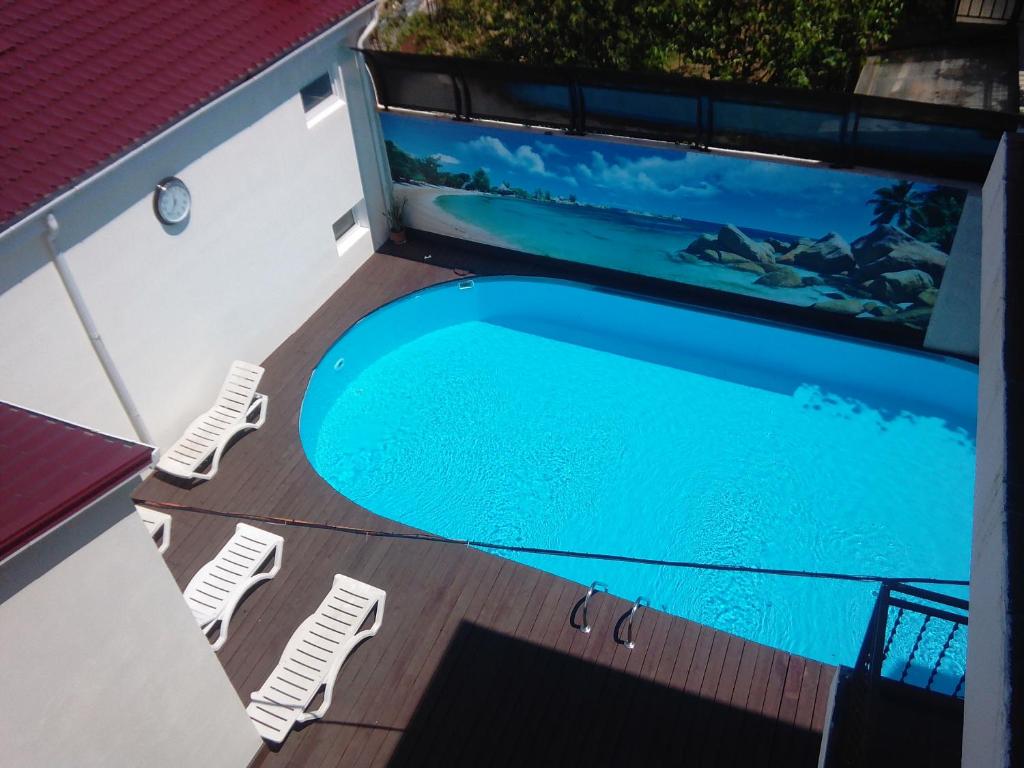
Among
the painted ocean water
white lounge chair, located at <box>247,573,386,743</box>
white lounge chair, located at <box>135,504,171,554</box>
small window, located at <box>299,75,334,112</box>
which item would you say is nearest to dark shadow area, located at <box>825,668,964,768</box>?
white lounge chair, located at <box>247,573,386,743</box>

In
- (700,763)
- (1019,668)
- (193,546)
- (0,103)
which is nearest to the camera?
(1019,668)

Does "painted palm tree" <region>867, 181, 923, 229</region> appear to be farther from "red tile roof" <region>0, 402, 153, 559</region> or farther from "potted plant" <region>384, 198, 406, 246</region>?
"red tile roof" <region>0, 402, 153, 559</region>

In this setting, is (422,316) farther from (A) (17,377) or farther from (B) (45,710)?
(B) (45,710)

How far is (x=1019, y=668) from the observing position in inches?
123

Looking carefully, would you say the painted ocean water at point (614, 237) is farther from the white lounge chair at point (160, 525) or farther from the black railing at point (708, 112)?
the white lounge chair at point (160, 525)

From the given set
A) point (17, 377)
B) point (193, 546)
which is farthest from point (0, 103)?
point (193, 546)

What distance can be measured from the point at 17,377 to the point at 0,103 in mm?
2875

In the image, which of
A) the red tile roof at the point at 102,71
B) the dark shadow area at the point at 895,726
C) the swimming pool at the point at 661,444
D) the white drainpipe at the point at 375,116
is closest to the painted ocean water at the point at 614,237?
the swimming pool at the point at 661,444

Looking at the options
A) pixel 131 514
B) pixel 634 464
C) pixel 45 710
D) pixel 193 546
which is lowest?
pixel 634 464

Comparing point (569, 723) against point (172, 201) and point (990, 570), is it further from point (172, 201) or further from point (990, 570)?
point (172, 201)

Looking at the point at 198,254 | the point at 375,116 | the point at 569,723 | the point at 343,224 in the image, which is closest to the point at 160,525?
the point at 198,254

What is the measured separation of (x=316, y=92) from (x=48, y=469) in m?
8.91

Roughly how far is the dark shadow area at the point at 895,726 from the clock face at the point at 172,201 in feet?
28.9

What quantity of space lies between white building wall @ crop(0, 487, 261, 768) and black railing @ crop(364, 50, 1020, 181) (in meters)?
8.92
